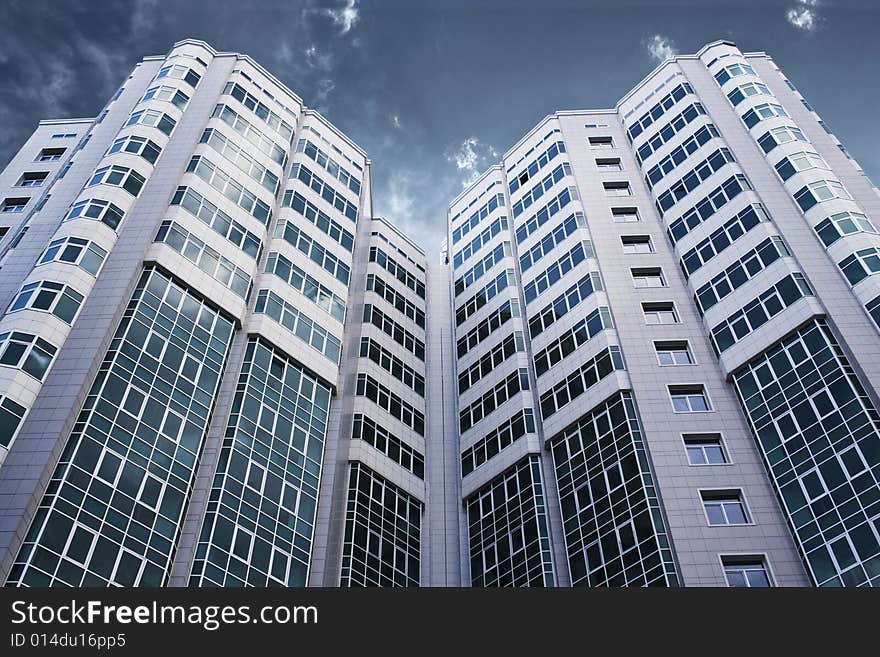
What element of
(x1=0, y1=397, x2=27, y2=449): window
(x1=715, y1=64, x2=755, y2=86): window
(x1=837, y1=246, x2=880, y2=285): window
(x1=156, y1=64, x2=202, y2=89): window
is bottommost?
(x1=0, y1=397, x2=27, y2=449): window

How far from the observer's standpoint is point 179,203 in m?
46.8

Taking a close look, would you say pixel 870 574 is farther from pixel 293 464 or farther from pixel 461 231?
pixel 461 231

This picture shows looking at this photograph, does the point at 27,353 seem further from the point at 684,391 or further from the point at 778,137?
the point at 778,137

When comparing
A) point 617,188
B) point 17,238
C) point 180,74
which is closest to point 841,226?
point 617,188

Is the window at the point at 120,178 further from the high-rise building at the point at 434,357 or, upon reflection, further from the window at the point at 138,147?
the window at the point at 138,147

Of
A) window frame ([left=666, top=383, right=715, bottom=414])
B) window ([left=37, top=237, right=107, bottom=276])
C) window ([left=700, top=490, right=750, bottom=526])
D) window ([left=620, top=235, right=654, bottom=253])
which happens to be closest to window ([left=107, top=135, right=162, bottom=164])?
window ([left=37, top=237, right=107, bottom=276])

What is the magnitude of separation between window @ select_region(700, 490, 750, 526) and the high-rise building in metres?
0.12

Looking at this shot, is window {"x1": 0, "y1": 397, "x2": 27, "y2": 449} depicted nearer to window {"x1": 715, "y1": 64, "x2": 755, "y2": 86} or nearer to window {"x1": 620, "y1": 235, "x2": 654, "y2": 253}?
window {"x1": 620, "y1": 235, "x2": 654, "y2": 253}

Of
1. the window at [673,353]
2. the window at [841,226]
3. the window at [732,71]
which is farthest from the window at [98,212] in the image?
the window at [732,71]

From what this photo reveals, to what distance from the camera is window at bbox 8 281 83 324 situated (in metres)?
37.1

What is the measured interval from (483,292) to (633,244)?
41.7ft

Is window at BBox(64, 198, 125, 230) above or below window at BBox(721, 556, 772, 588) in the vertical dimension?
above

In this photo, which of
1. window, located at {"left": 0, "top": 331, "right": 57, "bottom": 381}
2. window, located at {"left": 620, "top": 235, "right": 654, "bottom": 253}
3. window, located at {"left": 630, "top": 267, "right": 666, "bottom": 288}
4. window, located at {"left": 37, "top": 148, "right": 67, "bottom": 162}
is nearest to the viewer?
window, located at {"left": 0, "top": 331, "right": 57, "bottom": 381}

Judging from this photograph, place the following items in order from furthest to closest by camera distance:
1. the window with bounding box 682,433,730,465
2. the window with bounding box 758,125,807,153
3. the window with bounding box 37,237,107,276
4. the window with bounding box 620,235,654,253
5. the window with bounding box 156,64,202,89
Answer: the window with bounding box 156,64,202,89 → the window with bounding box 620,235,654,253 → the window with bounding box 758,125,807,153 → the window with bounding box 682,433,730,465 → the window with bounding box 37,237,107,276
